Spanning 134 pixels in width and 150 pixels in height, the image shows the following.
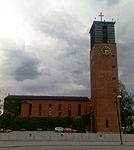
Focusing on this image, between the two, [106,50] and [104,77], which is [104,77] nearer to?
[104,77]

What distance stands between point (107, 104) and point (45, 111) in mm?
32869

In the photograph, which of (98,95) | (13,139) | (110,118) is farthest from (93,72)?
(13,139)

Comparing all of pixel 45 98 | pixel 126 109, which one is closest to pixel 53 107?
pixel 45 98

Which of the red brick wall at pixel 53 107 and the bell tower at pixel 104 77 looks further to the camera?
the red brick wall at pixel 53 107

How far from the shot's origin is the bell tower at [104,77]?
220 ft

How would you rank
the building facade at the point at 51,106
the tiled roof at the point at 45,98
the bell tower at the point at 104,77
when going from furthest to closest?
the tiled roof at the point at 45,98 → the building facade at the point at 51,106 → the bell tower at the point at 104,77

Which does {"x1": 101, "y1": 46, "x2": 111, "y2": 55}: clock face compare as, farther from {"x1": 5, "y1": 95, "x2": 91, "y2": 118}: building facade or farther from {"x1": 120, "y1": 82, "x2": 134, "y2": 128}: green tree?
{"x1": 5, "y1": 95, "x2": 91, "y2": 118}: building facade

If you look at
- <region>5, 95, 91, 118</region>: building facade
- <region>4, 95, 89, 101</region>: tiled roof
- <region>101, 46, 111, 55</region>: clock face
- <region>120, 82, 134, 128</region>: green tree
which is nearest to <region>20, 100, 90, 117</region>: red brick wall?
<region>5, 95, 91, 118</region>: building facade

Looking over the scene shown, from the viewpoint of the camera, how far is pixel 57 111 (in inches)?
3780

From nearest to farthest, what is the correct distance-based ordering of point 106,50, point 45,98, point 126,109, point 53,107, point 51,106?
point 106,50
point 126,109
point 53,107
point 51,106
point 45,98

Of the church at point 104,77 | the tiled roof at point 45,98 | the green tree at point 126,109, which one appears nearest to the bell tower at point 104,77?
the church at point 104,77

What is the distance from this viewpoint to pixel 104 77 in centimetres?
6862

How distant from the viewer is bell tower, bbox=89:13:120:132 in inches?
2638

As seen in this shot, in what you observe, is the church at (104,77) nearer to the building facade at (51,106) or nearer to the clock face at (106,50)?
the clock face at (106,50)
